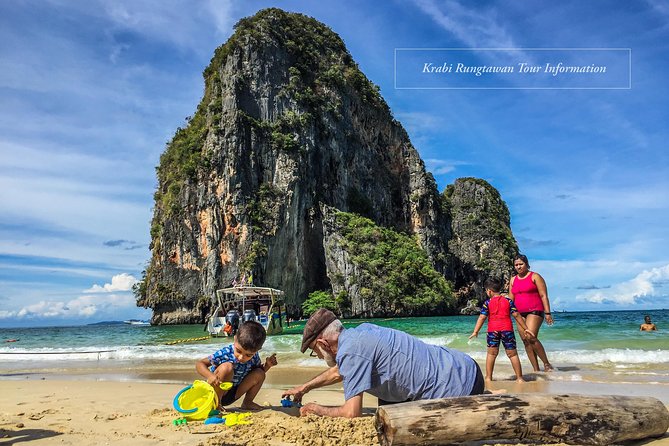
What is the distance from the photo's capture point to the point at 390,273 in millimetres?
46781

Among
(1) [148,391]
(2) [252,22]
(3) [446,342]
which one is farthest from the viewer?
(2) [252,22]

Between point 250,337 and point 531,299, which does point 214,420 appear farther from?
point 531,299

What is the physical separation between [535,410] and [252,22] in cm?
5430

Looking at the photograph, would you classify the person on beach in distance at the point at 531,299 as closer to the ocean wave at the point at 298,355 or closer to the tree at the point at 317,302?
the ocean wave at the point at 298,355

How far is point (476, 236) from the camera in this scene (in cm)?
6725

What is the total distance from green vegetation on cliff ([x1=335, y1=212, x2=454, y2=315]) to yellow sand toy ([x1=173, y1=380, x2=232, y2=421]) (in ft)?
133

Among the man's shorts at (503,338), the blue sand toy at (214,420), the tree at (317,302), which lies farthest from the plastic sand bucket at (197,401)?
the tree at (317,302)

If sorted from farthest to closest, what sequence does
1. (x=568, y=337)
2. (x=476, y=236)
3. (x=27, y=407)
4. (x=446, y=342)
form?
(x=476, y=236)
(x=568, y=337)
(x=446, y=342)
(x=27, y=407)

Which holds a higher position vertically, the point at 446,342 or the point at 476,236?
the point at 476,236

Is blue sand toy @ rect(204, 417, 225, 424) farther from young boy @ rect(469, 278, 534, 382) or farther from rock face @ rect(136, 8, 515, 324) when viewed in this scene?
rock face @ rect(136, 8, 515, 324)

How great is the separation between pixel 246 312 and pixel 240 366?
19530 millimetres

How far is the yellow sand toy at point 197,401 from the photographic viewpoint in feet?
14.6

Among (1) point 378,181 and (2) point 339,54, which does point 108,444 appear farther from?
(2) point 339,54

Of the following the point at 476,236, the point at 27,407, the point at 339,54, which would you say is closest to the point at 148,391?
the point at 27,407
